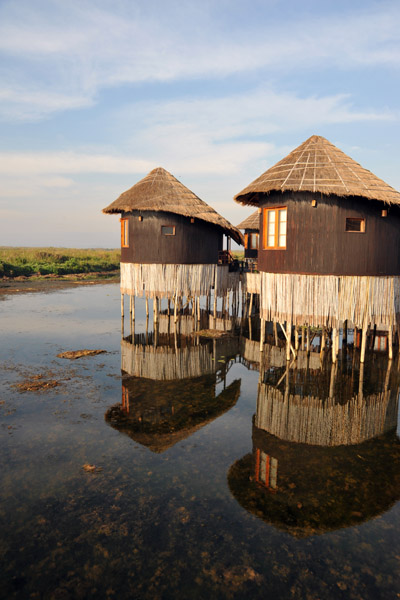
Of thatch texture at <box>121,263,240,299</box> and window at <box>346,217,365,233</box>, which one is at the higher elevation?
window at <box>346,217,365,233</box>

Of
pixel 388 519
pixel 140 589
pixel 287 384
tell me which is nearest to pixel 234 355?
pixel 287 384

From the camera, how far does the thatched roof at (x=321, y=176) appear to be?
42.2 ft

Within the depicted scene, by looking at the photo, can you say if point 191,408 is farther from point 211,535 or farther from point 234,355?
point 234,355

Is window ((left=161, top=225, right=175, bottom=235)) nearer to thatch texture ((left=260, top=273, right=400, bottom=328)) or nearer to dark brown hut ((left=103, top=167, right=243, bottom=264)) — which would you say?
dark brown hut ((left=103, top=167, right=243, bottom=264))

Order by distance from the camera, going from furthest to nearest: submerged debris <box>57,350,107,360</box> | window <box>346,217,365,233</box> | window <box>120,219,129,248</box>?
window <box>120,219,129,248</box>
submerged debris <box>57,350,107,360</box>
window <box>346,217,365,233</box>

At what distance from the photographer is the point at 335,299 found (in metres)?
13.5

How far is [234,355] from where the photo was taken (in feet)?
53.8

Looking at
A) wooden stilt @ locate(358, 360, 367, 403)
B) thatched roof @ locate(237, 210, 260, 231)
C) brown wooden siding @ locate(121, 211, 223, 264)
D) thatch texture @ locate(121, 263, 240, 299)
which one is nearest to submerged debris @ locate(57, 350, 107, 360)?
thatch texture @ locate(121, 263, 240, 299)

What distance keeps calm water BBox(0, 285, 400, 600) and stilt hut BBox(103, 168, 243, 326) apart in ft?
22.2

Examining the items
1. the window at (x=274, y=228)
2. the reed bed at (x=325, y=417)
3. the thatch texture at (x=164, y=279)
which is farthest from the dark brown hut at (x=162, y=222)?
the reed bed at (x=325, y=417)

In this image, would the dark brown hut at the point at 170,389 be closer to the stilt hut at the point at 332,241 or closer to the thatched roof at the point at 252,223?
the stilt hut at the point at 332,241

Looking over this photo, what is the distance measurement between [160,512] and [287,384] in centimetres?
700

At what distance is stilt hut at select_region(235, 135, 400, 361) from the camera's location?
13.2 m

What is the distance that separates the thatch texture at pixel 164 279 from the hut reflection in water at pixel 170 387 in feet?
7.97
